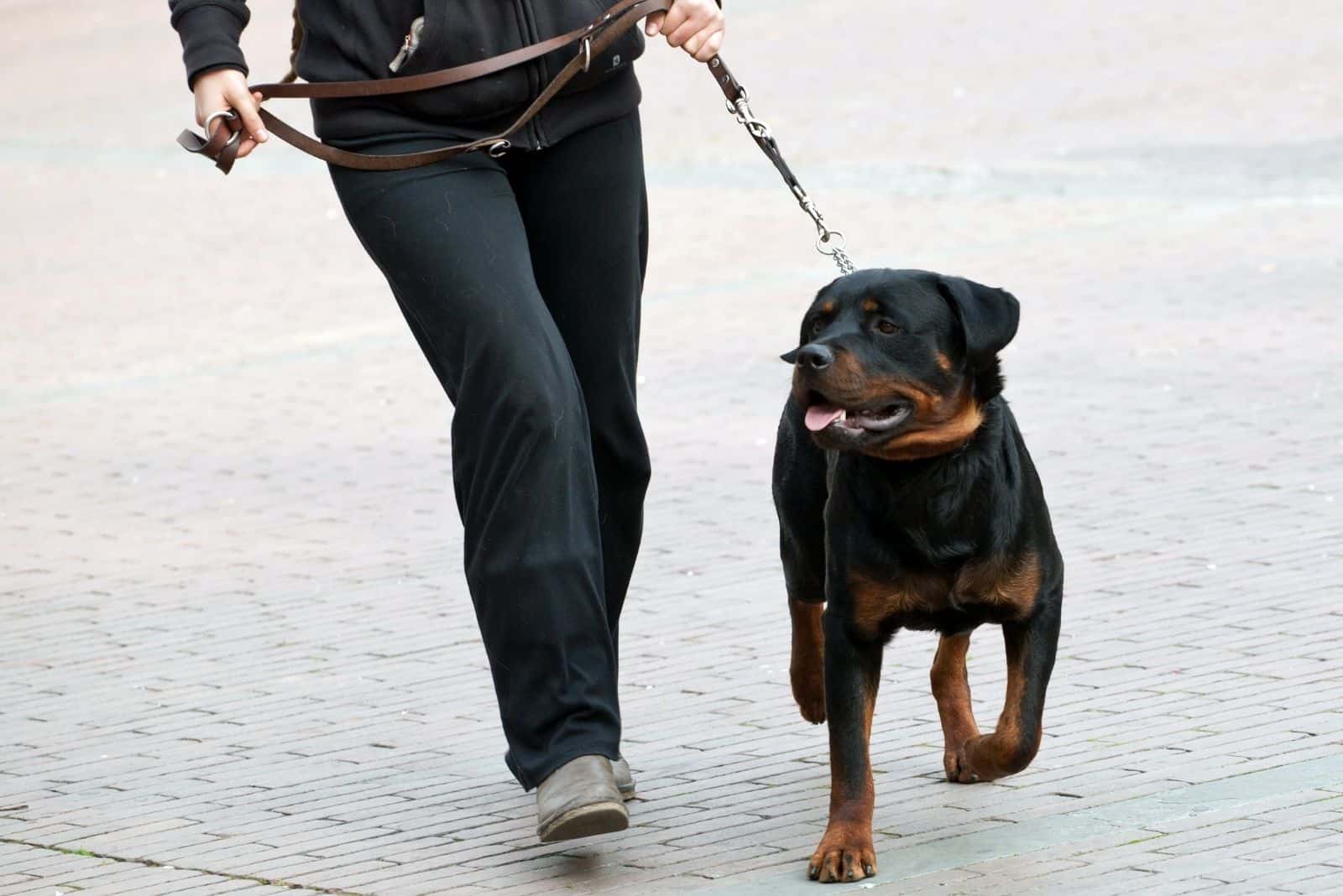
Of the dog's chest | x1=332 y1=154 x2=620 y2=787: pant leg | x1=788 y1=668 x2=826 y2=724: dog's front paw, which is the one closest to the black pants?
x1=332 y1=154 x2=620 y2=787: pant leg

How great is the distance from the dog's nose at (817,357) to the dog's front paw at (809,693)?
117 cm

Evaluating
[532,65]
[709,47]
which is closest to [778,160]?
[709,47]

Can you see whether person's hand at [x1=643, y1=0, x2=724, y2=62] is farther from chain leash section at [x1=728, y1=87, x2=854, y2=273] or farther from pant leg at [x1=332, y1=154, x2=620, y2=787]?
pant leg at [x1=332, y1=154, x2=620, y2=787]

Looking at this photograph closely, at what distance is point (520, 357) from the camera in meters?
4.16

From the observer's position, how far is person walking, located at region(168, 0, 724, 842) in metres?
4.19

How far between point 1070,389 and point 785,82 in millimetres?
13120

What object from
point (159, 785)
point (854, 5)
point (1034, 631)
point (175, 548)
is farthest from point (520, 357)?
point (854, 5)

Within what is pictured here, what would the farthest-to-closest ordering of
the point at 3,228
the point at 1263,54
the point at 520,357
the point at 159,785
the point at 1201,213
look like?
the point at 1263,54
the point at 3,228
the point at 1201,213
the point at 159,785
the point at 520,357

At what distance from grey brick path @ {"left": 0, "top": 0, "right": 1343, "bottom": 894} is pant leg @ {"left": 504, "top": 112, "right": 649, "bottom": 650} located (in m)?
0.80

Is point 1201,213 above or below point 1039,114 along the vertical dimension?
below

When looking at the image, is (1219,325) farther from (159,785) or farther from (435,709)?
(159,785)

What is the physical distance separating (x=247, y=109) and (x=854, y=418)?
130 cm

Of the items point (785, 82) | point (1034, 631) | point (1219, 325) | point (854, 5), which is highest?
point (854, 5)

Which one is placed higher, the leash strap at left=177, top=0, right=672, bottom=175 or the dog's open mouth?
the leash strap at left=177, top=0, right=672, bottom=175
